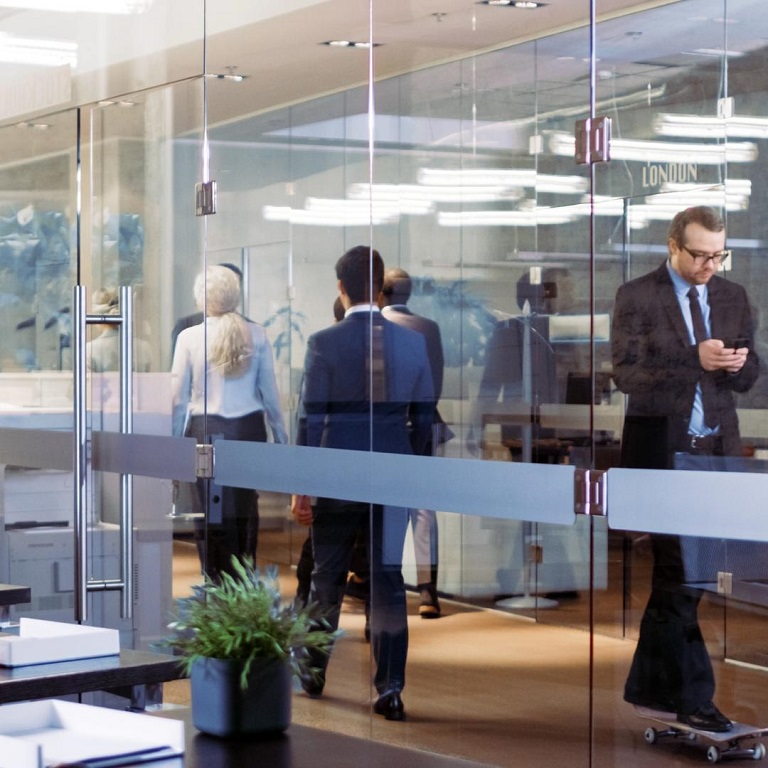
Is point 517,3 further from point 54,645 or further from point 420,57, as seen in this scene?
point 54,645

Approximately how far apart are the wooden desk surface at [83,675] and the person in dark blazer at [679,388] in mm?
1375

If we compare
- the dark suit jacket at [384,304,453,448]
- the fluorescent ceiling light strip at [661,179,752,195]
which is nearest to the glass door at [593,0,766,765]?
the fluorescent ceiling light strip at [661,179,752,195]

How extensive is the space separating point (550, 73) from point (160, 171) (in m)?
1.73

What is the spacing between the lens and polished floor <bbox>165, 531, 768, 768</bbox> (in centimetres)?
339

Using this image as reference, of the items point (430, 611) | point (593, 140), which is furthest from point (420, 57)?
point (430, 611)

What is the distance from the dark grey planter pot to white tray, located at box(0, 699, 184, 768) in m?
0.14

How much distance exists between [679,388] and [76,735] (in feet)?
5.92

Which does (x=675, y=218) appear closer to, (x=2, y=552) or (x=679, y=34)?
(x=679, y=34)

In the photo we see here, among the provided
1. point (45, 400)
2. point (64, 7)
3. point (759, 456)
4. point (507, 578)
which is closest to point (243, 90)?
point (64, 7)

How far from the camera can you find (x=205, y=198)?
15.4 feet

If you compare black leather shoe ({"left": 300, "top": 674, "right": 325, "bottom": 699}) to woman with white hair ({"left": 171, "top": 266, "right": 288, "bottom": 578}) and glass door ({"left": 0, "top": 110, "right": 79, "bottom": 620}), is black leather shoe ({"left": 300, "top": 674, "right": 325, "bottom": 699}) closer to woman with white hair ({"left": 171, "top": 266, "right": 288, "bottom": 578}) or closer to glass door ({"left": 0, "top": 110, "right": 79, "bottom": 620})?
woman with white hair ({"left": 171, "top": 266, "right": 288, "bottom": 578})

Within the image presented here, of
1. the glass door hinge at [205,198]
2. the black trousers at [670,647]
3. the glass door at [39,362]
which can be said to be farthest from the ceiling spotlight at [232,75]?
the black trousers at [670,647]

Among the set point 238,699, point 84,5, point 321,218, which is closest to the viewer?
point 238,699

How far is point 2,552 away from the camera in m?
5.39
